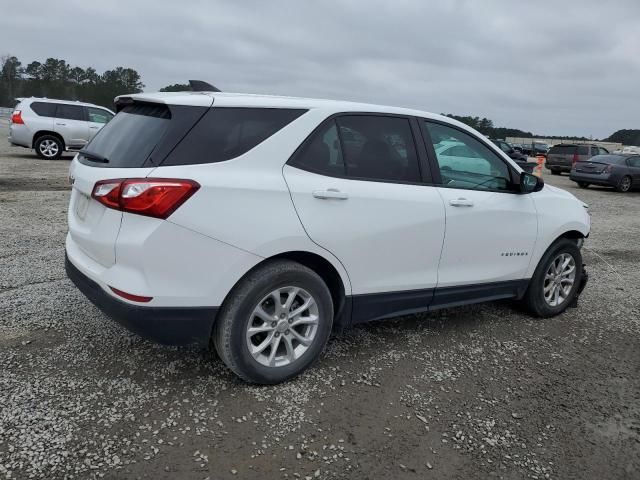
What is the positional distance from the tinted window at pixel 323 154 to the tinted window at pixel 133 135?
2.59 ft

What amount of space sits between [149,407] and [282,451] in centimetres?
81

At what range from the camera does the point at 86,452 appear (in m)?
2.59

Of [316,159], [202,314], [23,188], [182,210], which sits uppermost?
[316,159]

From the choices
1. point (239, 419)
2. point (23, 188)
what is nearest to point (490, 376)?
point (239, 419)

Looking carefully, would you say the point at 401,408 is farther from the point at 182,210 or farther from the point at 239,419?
the point at 182,210

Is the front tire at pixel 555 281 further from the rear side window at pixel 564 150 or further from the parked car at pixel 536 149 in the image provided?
the parked car at pixel 536 149

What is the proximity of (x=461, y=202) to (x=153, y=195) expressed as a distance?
7.16 feet

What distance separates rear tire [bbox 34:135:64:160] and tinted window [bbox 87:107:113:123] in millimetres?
1175

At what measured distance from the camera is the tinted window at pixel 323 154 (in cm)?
325

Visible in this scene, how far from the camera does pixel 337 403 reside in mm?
3199

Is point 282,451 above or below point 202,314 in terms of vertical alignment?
below

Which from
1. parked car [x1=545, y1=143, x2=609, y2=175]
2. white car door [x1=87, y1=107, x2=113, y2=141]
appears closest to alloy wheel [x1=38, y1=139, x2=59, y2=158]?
white car door [x1=87, y1=107, x2=113, y2=141]

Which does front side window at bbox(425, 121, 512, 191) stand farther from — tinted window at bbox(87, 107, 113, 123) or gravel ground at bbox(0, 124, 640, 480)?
tinted window at bbox(87, 107, 113, 123)

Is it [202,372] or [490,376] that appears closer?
[202,372]
